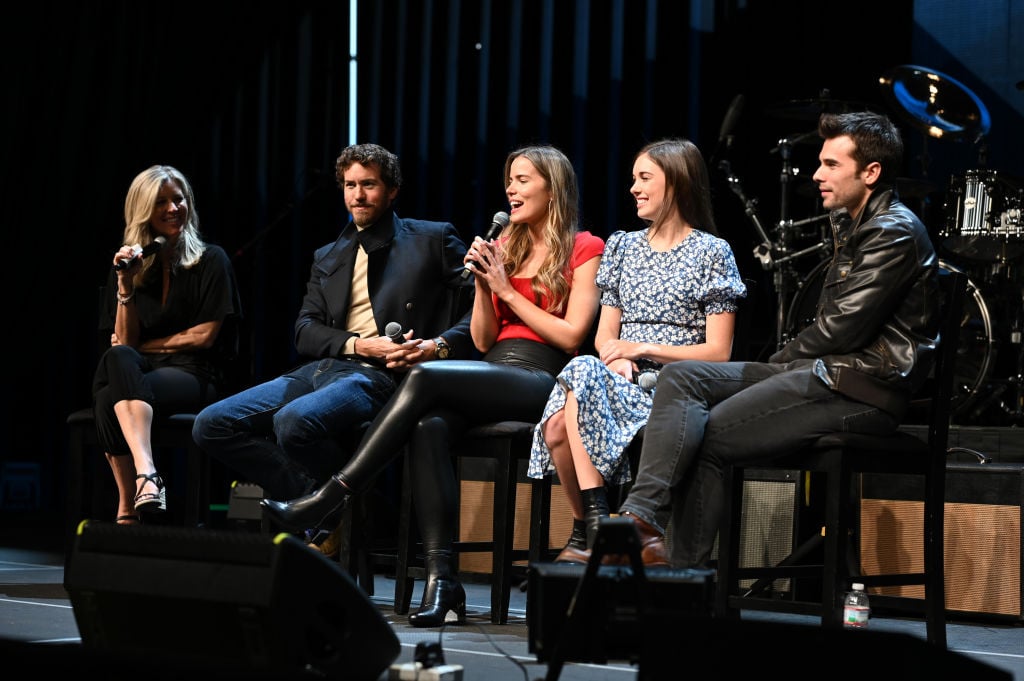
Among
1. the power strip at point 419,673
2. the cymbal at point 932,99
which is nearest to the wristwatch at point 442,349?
the power strip at point 419,673

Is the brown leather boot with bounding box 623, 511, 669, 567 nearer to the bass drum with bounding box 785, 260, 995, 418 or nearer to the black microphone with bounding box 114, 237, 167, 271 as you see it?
the black microphone with bounding box 114, 237, 167, 271

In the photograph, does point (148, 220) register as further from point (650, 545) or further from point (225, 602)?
point (225, 602)

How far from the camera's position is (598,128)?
4992mm

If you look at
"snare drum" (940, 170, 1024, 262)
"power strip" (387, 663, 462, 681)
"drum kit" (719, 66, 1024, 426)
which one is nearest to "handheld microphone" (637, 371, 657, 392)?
"power strip" (387, 663, 462, 681)

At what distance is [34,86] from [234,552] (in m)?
4.49

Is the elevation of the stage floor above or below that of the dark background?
below

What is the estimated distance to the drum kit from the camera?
15.0 feet

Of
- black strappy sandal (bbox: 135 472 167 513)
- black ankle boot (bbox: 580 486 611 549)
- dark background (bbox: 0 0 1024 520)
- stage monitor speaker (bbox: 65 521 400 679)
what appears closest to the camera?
stage monitor speaker (bbox: 65 521 400 679)

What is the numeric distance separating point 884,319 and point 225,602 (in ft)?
5.06

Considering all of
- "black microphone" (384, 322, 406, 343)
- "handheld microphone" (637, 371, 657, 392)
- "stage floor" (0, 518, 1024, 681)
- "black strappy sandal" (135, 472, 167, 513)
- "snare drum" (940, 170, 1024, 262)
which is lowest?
"stage floor" (0, 518, 1024, 681)

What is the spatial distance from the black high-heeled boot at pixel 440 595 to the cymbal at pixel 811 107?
8.29 feet

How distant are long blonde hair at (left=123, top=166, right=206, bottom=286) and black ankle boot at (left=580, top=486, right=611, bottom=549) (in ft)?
5.26

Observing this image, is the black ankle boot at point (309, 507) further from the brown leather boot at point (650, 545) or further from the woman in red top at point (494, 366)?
the brown leather boot at point (650, 545)

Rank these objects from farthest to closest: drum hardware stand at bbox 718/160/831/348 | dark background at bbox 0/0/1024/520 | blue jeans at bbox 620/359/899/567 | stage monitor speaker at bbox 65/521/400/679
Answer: dark background at bbox 0/0/1024/520
drum hardware stand at bbox 718/160/831/348
blue jeans at bbox 620/359/899/567
stage monitor speaker at bbox 65/521/400/679
